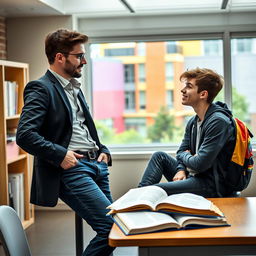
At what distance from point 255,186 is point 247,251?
14.1 feet

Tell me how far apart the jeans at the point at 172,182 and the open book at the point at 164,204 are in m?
1.00

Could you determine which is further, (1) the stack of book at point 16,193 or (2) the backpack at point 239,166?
(1) the stack of book at point 16,193

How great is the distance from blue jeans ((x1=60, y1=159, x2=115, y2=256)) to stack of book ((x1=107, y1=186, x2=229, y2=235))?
0.62 m

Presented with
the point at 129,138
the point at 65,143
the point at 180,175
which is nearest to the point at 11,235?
→ the point at 65,143

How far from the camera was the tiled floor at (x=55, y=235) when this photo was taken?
4543 millimetres

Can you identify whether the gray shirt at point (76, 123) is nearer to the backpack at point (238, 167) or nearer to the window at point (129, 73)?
the backpack at point (238, 167)

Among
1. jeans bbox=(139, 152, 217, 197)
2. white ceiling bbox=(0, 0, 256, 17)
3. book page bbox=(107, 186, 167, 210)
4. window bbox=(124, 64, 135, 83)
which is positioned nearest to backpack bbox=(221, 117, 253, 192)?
jeans bbox=(139, 152, 217, 197)

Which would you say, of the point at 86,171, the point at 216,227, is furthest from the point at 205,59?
the point at 216,227

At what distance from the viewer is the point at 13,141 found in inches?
209

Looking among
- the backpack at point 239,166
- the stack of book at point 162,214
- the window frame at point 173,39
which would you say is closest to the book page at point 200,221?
the stack of book at point 162,214

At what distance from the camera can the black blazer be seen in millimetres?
2914

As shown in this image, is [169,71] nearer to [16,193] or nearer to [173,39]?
[173,39]

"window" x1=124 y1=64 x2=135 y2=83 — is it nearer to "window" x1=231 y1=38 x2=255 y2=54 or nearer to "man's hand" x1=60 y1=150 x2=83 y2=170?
"window" x1=231 y1=38 x2=255 y2=54

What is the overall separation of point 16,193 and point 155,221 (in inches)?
139
